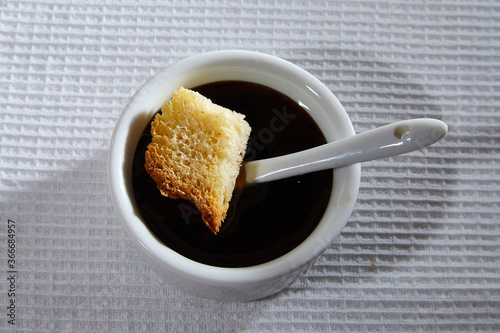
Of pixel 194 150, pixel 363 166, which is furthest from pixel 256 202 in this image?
pixel 363 166

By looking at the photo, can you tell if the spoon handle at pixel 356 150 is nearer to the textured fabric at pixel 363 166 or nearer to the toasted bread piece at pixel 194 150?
the toasted bread piece at pixel 194 150

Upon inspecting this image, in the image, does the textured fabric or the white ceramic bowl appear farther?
the textured fabric

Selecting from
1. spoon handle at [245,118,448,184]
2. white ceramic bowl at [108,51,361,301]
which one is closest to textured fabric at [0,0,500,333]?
white ceramic bowl at [108,51,361,301]

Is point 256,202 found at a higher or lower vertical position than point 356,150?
lower

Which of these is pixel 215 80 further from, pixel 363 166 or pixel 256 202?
pixel 363 166

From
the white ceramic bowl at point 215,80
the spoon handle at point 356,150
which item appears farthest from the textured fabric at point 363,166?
the spoon handle at point 356,150

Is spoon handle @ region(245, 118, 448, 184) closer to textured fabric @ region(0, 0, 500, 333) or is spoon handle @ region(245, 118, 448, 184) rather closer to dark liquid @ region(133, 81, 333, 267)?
dark liquid @ region(133, 81, 333, 267)
